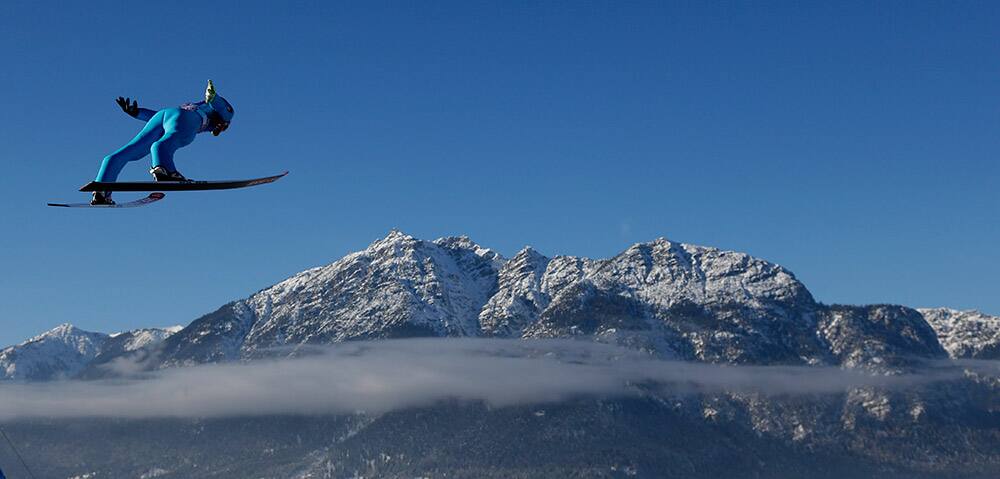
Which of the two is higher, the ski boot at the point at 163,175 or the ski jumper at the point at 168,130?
the ski jumper at the point at 168,130

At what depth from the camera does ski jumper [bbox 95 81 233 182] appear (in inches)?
1781

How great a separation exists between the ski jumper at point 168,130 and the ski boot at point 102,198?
57cm

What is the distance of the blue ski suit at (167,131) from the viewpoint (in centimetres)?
4525

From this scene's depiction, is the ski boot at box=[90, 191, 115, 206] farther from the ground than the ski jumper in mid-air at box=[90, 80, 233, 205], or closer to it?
closer to it

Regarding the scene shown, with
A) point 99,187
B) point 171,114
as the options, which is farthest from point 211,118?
point 99,187

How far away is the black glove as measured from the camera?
47.2 meters

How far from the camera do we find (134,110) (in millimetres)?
47469

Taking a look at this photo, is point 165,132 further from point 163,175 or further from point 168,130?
point 163,175

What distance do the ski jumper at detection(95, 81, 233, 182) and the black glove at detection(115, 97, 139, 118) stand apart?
0.04 m

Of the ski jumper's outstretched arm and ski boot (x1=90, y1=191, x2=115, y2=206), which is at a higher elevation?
the ski jumper's outstretched arm

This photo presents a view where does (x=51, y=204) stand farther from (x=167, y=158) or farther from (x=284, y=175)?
(x=284, y=175)

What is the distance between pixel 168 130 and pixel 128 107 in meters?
2.24

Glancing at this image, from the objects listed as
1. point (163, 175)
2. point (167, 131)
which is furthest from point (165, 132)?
point (163, 175)

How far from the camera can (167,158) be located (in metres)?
45.8
